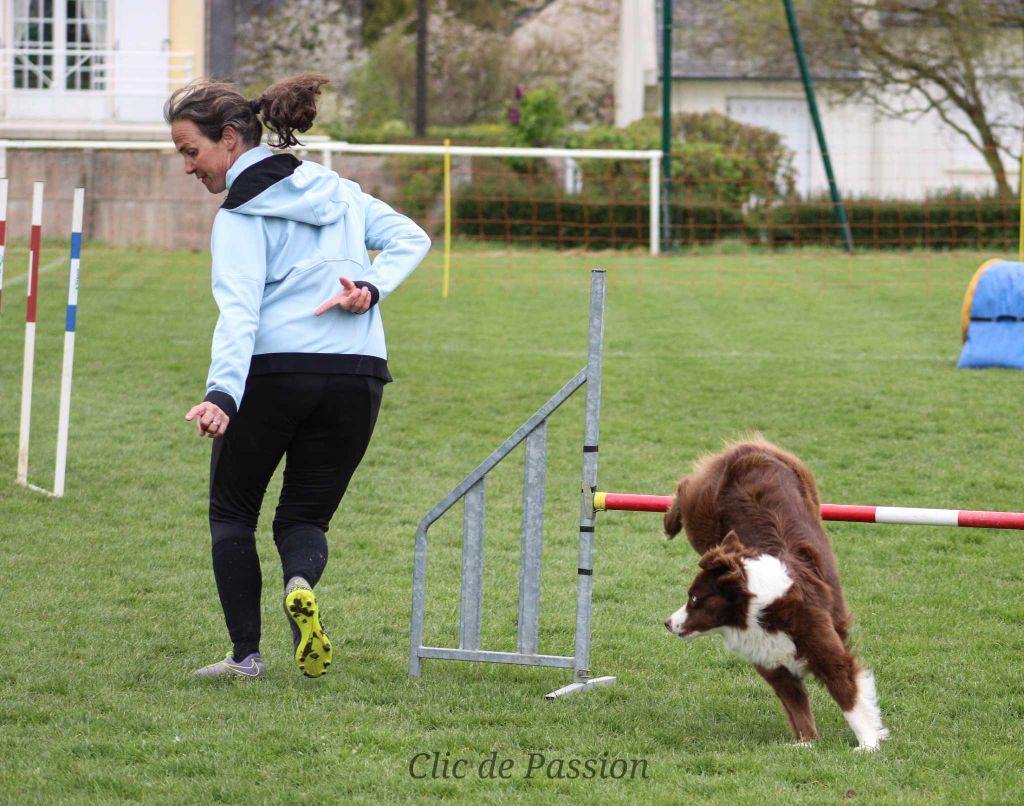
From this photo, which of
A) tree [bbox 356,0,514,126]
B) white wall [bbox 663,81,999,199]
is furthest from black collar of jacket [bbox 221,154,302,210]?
tree [bbox 356,0,514,126]

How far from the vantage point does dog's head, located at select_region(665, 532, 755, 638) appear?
3.77 m

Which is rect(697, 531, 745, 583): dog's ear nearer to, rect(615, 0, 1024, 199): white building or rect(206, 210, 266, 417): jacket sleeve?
rect(206, 210, 266, 417): jacket sleeve

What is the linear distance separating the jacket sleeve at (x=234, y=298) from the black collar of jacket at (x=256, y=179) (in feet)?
0.17

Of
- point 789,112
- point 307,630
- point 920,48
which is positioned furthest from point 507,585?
point 789,112

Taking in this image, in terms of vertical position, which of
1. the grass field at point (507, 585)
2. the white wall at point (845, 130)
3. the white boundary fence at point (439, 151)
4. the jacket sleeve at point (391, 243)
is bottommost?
the grass field at point (507, 585)

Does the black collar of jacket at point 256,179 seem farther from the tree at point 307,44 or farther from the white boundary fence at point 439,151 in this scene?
the tree at point 307,44

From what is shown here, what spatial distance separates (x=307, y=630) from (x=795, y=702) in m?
1.50

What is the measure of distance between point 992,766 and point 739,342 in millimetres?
8988

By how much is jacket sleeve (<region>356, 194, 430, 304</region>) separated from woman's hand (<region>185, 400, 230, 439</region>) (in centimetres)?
69

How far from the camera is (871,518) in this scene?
13.7 ft

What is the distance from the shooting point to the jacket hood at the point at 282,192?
398 cm

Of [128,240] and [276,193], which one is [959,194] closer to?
[128,240]

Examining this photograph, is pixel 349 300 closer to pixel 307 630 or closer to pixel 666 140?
pixel 307 630

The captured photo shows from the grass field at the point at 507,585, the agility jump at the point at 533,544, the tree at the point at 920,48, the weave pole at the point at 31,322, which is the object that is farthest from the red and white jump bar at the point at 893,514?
the tree at the point at 920,48
